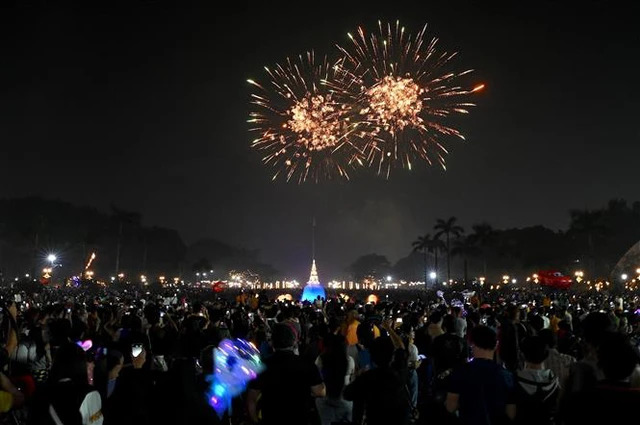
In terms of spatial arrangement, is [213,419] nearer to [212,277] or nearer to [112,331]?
[112,331]

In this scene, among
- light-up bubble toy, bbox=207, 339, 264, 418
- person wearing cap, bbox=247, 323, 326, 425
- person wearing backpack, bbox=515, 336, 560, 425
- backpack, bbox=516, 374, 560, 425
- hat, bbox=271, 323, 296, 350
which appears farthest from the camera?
light-up bubble toy, bbox=207, 339, 264, 418

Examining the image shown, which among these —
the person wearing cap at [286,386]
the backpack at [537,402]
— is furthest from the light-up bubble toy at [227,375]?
the backpack at [537,402]

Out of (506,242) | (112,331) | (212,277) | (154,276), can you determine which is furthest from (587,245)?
(212,277)

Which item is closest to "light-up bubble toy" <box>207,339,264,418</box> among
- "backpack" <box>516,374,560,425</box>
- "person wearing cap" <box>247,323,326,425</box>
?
"person wearing cap" <box>247,323,326,425</box>

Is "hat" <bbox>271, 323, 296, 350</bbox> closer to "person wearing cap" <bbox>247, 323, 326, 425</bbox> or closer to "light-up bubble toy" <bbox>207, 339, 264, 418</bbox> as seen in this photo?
"person wearing cap" <bbox>247, 323, 326, 425</bbox>

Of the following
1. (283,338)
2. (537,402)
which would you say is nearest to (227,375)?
(283,338)

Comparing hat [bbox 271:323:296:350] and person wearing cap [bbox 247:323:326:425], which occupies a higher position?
hat [bbox 271:323:296:350]

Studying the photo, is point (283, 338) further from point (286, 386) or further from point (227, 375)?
point (227, 375)

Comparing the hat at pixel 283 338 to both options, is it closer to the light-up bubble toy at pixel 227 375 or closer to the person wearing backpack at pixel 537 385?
the light-up bubble toy at pixel 227 375
